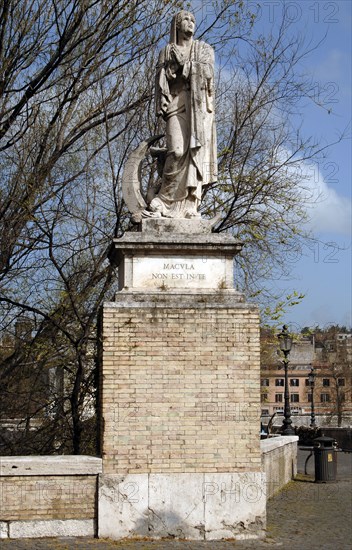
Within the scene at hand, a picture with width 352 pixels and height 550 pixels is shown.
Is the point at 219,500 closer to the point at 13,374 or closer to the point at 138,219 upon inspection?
the point at 138,219

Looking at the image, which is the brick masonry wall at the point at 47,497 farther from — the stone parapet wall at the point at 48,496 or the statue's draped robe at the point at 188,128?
the statue's draped robe at the point at 188,128

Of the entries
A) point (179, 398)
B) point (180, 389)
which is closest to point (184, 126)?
point (180, 389)

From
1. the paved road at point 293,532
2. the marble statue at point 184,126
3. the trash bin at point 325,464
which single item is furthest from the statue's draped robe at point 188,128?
the trash bin at point 325,464

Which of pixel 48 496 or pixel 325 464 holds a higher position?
pixel 48 496

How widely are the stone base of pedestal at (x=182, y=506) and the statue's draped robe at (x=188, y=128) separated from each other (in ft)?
13.3

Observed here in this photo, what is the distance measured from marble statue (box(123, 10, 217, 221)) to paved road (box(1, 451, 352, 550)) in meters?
4.81

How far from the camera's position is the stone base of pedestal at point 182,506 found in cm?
1142

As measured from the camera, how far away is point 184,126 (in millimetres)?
13008

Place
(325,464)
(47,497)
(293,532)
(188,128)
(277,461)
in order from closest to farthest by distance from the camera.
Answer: (47,497) → (293,532) → (188,128) → (277,461) → (325,464)

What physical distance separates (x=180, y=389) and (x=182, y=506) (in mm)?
1606

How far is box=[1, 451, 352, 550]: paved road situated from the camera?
10.9m

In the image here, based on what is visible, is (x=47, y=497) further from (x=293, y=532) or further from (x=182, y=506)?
(x=293, y=532)

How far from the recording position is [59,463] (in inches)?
452

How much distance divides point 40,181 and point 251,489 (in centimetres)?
798
